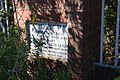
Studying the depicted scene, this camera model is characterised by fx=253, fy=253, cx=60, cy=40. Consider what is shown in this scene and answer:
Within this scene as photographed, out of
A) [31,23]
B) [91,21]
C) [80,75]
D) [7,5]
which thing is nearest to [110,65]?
[80,75]

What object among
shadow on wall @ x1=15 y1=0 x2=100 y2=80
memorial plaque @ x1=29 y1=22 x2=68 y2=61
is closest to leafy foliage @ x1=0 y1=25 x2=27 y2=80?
memorial plaque @ x1=29 y1=22 x2=68 y2=61

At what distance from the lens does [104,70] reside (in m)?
5.10

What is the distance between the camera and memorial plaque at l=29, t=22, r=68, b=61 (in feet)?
16.4

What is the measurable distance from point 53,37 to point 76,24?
68 cm

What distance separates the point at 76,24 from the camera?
15.4 ft

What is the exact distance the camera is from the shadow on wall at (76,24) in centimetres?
465

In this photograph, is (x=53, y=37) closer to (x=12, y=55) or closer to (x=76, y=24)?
(x=76, y=24)

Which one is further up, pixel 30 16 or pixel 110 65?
pixel 30 16

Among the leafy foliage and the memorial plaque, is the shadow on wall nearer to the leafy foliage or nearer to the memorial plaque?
the memorial plaque

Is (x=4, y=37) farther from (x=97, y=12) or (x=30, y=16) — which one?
(x=97, y=12)

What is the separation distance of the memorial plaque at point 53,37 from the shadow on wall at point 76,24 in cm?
14

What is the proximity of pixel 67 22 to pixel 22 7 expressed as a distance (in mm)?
1129

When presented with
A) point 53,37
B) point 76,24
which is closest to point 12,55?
point 53,37

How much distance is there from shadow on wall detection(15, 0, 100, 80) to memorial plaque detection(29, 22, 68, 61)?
0.14 metres
